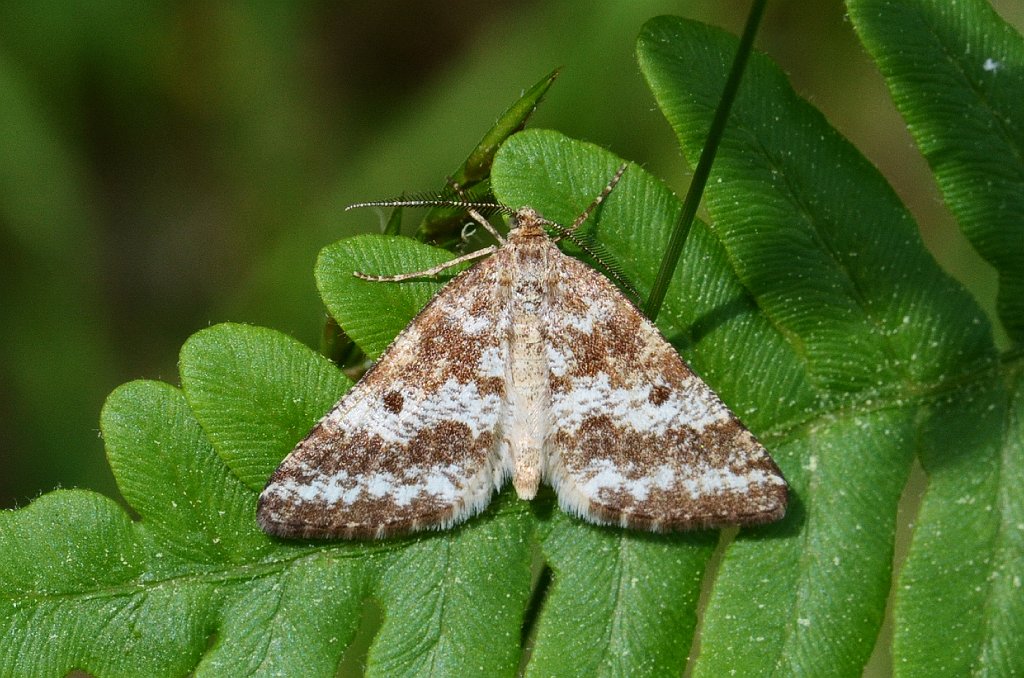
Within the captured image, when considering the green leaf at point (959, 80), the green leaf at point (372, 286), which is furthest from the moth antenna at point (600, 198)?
the green leaf at point (959, 80)

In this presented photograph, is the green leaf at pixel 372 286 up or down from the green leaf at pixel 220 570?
up

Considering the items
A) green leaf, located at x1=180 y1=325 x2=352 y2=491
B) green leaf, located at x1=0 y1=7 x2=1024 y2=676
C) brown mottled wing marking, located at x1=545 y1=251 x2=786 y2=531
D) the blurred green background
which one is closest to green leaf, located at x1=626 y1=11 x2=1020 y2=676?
green leaf, located at x1=0 y1=7 x2=1024 y2=676

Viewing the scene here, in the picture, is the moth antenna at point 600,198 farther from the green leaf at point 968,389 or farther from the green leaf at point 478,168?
the green leaf at point 968,389

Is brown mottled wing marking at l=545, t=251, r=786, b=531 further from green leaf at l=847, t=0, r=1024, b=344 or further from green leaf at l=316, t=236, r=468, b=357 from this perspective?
green leaf at l=847, t=0, r=1024, b=344

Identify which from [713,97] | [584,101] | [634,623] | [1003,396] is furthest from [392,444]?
[584,101]

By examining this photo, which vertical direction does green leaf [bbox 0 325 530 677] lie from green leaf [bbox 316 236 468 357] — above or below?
below

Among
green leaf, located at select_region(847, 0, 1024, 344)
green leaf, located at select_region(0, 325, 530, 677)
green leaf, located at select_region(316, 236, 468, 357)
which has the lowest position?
green leaf, located at select_region(0, 325, 530, 677)

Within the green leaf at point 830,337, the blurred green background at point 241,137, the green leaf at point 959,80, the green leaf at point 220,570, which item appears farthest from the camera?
the blurred green background at point 241,137
